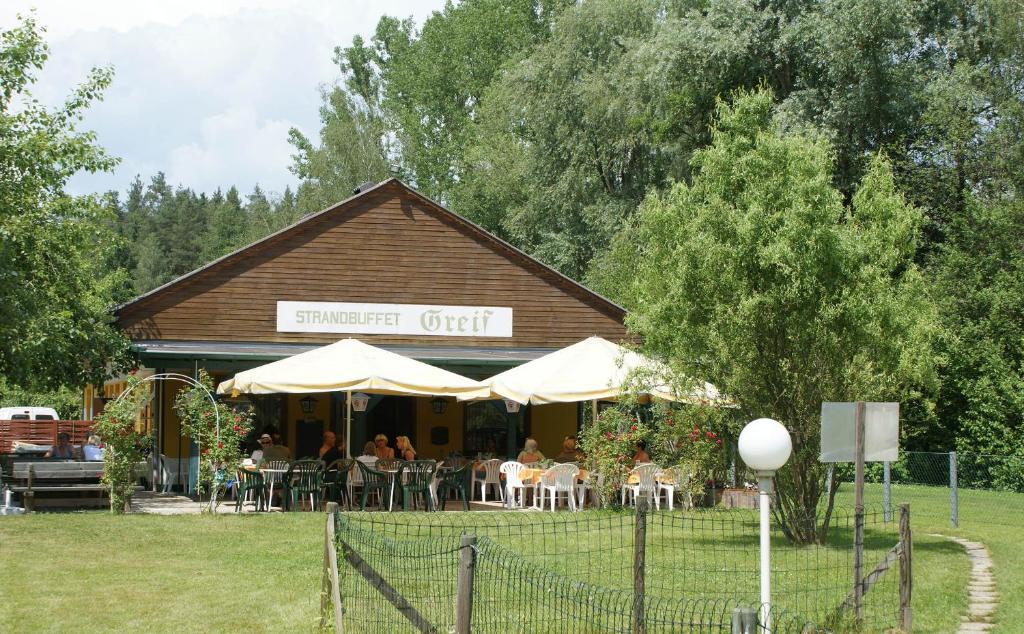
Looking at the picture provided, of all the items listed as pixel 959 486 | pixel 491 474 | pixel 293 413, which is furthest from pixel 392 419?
pixel 959 486

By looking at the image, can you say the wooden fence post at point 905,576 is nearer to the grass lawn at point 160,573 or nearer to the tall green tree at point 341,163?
the grass lawn at point 160,573

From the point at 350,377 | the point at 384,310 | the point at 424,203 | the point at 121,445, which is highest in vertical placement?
the point at 424,203

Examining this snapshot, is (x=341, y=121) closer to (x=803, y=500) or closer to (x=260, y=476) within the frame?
(x=260, y=476)

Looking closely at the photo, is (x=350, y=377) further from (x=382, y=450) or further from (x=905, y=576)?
(x=905, y=576)

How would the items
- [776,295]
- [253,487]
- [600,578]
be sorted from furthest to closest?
[253,487] → [776,295] → [600,578]

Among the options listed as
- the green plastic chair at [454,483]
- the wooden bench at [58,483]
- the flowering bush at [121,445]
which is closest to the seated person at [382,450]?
the green plastic chair at [454,483]

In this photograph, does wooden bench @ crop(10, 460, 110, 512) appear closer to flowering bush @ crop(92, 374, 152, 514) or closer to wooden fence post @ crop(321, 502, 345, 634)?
flowering bush @ crop(92, 374, 152, 514)

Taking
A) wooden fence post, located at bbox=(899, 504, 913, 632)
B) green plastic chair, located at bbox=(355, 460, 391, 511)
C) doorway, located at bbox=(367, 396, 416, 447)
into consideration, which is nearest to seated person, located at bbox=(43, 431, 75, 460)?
→ green plastic chair, located at bbox=(355, 460, 391, 511)

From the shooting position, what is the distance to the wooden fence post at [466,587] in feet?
21.9

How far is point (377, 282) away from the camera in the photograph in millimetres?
24219

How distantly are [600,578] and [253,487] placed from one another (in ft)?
25.9

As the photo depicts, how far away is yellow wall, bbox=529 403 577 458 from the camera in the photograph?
26047 millimetres

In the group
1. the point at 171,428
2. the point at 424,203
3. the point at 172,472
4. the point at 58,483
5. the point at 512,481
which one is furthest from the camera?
the point at 424,203

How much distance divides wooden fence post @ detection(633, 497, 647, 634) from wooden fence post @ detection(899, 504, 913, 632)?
2296mm
